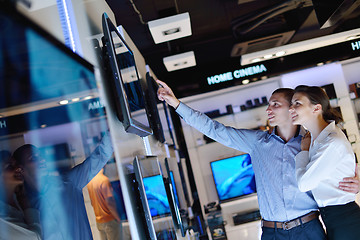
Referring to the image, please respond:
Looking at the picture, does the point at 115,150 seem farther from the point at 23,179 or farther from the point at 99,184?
the point at 23,179

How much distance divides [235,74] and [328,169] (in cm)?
385

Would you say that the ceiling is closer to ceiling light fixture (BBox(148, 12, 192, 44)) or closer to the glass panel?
ceiling light fixture (BBox(148, 12, 192, 44))

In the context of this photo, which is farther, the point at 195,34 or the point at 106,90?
the point at 195,34

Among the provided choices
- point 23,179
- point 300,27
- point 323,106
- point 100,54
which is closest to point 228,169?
point 300,27

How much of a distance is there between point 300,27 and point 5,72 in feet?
21.1

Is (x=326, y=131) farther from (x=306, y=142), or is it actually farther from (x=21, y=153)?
(x=21, y=153)

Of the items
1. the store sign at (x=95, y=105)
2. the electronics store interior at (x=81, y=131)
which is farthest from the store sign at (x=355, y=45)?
the store sign at (x=95, y=105)

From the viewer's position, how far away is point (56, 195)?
2.57ft

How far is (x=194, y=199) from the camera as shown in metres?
6.30

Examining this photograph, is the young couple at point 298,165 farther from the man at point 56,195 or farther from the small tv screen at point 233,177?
the small tv screen at point 233,177

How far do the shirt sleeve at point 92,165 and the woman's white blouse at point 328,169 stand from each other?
4.81 ft

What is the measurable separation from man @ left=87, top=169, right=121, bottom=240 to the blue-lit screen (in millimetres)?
495

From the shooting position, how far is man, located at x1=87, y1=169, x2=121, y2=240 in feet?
3.30

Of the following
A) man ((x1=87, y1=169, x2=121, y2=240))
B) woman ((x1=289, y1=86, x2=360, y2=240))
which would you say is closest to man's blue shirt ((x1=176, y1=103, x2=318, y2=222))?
woman ((x1=289, y1=86, x2=360, y2=240))
